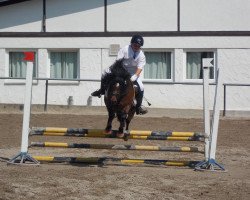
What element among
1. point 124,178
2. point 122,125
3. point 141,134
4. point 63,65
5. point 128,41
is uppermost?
point 128,41

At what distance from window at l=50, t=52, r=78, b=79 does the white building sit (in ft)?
0.13

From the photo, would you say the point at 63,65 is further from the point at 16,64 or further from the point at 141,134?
the point at 141,134

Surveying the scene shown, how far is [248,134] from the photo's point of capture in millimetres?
16172

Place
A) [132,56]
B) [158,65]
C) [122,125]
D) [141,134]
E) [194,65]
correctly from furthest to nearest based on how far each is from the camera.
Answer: [158,65], [194,65], [132,56], [141,134], [122,125]

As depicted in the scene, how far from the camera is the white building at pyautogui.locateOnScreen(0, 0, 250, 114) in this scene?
22.0m

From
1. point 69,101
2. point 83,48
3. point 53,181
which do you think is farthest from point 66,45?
point 53,181

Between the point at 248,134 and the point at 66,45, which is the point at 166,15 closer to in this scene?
the point at 66,45

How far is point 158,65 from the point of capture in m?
23.1

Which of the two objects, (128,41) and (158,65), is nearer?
(128,41)

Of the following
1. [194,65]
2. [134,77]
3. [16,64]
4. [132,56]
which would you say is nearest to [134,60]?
[132,56]

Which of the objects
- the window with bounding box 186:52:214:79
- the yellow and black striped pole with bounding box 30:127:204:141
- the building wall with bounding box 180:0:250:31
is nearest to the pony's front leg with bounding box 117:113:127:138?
the yellow and black striped pole with bounding box 30:127:204:141

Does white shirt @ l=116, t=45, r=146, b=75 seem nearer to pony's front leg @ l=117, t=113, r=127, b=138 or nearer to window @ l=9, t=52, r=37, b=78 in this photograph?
pony's front leg @ l=117, t=113, r=127, b=138

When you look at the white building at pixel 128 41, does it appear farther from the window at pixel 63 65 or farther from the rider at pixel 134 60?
the rider at pixel 134 60

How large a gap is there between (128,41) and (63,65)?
A: 9.88ft
